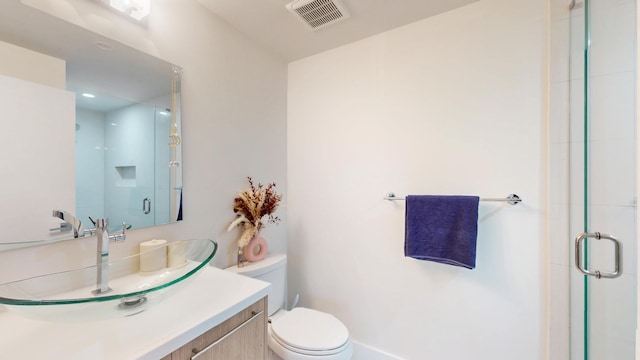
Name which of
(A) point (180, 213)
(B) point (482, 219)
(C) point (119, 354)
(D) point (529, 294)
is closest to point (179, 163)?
(A) point (180, 213)

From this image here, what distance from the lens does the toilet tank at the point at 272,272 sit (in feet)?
4.78

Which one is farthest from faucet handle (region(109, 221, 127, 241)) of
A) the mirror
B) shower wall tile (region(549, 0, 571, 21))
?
shower wall tile (region(549, 0, 571, 21))

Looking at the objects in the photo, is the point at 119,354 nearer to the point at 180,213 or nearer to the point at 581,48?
the point at 180,213

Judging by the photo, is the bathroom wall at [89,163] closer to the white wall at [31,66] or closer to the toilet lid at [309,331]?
the white wall at [31,66]

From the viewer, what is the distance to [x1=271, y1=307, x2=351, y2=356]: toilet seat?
1.22m

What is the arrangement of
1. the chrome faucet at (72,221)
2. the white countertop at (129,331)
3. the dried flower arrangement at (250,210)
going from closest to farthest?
the white countertop at (129,331), the chrome faucet at (72,221), the dried flower arrangement at (250,210)

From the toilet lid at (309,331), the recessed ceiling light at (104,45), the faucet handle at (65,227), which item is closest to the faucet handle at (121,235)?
the faucet handle at (65,227)

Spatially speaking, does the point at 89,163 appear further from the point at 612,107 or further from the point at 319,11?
the point at 612,107

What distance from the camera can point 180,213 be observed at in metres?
1.28

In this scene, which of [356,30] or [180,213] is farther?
[356,30]

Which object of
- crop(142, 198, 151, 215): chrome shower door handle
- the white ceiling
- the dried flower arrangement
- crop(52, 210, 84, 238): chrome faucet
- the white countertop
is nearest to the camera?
the white countertop

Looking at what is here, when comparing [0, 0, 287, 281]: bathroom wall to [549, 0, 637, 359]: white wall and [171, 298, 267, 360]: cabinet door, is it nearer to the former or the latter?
[171, 298, 267, 360]: cabinet door

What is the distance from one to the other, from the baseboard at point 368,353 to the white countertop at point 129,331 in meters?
1.14

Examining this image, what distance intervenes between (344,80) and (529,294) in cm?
163
